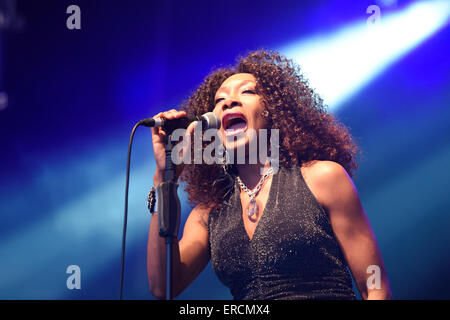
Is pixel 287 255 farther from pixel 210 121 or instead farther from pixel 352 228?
pixel 210 121

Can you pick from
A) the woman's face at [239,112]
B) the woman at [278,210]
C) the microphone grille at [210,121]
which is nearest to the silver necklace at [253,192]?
the woman at [278,210]

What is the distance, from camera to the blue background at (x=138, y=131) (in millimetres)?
2334

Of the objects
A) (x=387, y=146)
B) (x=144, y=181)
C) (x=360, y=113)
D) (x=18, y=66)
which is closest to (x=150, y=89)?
(x=144, y=181)

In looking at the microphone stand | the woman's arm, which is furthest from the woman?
the microphone stand

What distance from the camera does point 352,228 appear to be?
1.59 meters

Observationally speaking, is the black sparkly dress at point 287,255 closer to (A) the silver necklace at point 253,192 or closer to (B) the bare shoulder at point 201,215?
(A) the silver necklace at point 253,192

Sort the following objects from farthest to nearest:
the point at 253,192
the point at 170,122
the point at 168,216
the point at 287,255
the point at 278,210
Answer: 1. the point at 253,192
2. the point at 278,210
3. the point at 287,255
4. the point at 170,122
5. the point at 168,216

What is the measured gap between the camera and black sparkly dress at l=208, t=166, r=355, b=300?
1.55 metres

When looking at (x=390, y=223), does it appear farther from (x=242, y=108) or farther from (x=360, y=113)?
(x=242, y=108)

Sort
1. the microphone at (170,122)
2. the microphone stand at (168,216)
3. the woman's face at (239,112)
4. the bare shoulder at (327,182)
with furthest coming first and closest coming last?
the woman's face at (239,112)
the bare shoulder at (327,182)
the microphone at (170,122)
the microphone stand at (168,216)

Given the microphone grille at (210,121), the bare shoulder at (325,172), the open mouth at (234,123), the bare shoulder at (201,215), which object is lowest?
the bare shoulder at (201,215)

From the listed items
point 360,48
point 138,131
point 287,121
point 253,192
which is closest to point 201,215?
point 253,192

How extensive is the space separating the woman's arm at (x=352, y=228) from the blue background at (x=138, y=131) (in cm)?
79

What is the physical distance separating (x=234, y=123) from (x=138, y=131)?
32.6 inches
